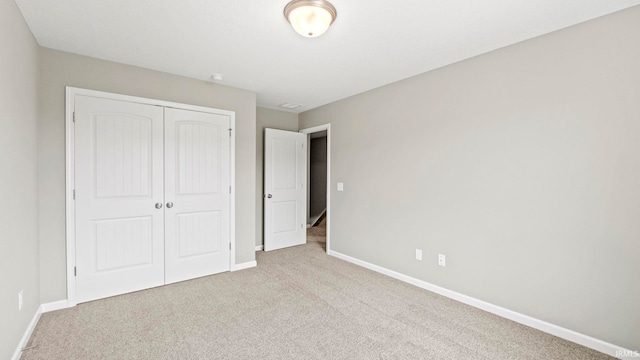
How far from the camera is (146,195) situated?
308 cm

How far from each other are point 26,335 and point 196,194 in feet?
5.87

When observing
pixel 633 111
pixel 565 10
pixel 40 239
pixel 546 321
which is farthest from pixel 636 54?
pixel 40 239

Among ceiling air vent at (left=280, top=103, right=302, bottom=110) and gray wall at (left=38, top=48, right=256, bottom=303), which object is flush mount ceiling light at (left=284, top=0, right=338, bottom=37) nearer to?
gray wall at (left=38, top=48, right=256, bottom=303)

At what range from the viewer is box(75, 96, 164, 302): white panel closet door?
108 inches

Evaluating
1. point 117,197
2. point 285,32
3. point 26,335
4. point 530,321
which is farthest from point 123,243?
point 530,321

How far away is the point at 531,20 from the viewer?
82.3 inches

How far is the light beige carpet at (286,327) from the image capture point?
200 cm

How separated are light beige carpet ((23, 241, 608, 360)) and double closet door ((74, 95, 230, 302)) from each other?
10.8 inches

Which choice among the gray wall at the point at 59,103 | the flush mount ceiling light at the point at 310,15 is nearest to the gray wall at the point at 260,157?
the gray wall at the point at 59,103

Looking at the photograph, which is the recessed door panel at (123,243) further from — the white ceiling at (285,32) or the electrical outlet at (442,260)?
the electrical outlet at (442,260)

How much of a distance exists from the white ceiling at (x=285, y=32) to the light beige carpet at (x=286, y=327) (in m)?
2.43

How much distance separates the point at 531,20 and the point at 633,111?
0.93 m

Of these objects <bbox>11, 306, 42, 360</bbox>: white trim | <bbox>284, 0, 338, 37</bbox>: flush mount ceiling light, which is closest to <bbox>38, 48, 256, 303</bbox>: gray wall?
<bbox>11, 306, 42, 360</bbox>: white trim

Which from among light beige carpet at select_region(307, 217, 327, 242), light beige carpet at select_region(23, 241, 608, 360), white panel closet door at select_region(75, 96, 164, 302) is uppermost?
white panel closet door at select_region(75, 96, 164, 302)
